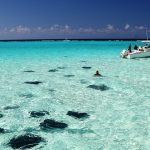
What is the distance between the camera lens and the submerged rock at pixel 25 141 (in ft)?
30.6

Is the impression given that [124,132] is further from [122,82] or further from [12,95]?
[122,82]

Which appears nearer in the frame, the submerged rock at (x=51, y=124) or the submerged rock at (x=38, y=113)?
the submerged rock at (x=51, y=124)

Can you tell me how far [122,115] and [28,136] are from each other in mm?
4540

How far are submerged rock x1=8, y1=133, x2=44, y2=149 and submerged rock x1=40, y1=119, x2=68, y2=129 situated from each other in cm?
100

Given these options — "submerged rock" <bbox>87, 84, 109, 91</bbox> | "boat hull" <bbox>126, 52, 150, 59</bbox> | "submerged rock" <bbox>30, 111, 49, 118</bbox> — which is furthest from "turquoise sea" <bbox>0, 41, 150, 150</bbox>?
"boat hull" <bbox>126, 52, 150, 59</bbox>

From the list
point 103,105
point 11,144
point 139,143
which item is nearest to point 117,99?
point 103,105

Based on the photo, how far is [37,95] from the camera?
16.6 m

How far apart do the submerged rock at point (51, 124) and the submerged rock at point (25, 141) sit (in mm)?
1003

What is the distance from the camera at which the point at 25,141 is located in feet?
31.4

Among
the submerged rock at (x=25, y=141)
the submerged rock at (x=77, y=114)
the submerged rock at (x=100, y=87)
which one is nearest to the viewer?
the submerged rock at (x=25, y=141)

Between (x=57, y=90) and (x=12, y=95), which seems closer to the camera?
(x=12, y=95)

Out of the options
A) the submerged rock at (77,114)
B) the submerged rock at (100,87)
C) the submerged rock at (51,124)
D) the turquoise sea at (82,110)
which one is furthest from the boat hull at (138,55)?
the submerged rock at (51,124)

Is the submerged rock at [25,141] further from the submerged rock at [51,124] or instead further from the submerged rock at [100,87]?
the submerged rock at [100,87]

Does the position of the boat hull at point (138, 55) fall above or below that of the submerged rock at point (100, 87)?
above
